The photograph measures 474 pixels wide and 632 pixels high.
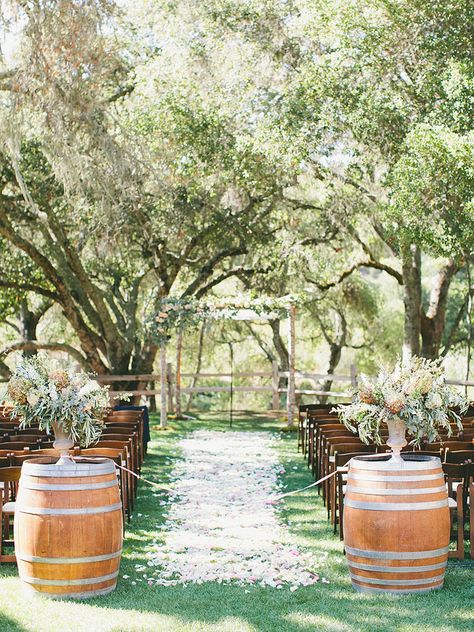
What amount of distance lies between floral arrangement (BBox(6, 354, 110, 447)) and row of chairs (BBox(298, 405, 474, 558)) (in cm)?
234

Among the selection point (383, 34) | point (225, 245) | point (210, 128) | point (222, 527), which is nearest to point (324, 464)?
point (222, 527)

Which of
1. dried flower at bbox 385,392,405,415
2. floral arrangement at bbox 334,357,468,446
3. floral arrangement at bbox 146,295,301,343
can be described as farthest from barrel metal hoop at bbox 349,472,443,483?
floral arrangement at bbox 146,295,301,343

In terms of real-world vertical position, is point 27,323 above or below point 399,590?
above

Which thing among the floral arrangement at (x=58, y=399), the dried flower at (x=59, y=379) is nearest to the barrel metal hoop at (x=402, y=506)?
the floral arrangement at (x=58, y=399)

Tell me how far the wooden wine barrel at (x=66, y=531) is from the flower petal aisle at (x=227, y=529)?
68 centimetres

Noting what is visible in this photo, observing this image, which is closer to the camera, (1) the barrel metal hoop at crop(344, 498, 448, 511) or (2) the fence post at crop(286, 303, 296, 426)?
(1) the barrel metal hoop at crop(344, 498, 448, 511)

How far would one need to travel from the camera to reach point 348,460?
26.1ft

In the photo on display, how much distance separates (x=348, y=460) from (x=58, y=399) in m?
2.90

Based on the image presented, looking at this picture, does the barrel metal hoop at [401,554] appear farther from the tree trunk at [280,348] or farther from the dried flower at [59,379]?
the tree trunk at [280,348]

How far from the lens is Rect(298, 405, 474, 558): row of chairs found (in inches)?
284

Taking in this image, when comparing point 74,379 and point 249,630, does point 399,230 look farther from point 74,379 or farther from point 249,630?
point 249,630

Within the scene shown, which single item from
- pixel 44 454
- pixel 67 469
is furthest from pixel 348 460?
pixel 67 469

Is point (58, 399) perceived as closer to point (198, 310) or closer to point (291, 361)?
point (198, 310)

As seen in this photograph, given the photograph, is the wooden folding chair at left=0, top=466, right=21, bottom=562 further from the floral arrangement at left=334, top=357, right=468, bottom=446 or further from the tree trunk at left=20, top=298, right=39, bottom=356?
the tree trunk at left=20, top=298, right=39, bottom=356
